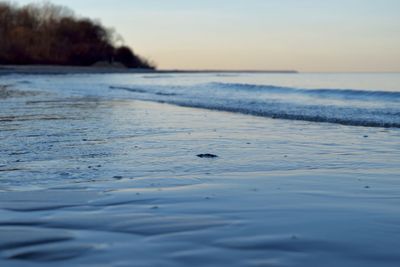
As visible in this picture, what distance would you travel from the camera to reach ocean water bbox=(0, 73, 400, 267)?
353 cm

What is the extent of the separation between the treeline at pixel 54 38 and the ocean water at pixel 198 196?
8400 cm

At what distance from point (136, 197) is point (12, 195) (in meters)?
1.09

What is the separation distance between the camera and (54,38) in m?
98.5

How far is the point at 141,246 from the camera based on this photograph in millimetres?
3613

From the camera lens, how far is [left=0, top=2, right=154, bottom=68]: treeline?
91875 mm

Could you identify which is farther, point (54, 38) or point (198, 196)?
point (54, 38)

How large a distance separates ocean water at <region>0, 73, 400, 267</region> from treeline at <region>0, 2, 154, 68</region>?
84.0m

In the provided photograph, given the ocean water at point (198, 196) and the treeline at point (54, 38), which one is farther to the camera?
the treeline at point (54, 38)

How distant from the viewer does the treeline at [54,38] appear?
9188 centimetres

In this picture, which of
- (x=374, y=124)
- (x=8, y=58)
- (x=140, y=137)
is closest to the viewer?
(x=140, y=137)

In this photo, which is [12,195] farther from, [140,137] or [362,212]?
[140,137]

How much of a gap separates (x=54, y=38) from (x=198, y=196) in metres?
98.1

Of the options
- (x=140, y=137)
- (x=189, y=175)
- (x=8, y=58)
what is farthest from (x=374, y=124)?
(x=8, y=58)

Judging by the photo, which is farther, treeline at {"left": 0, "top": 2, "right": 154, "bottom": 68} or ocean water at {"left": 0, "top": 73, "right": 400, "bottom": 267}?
treeline at {"left": 0, "top": 2, "right": 154, "bottom": 68}
